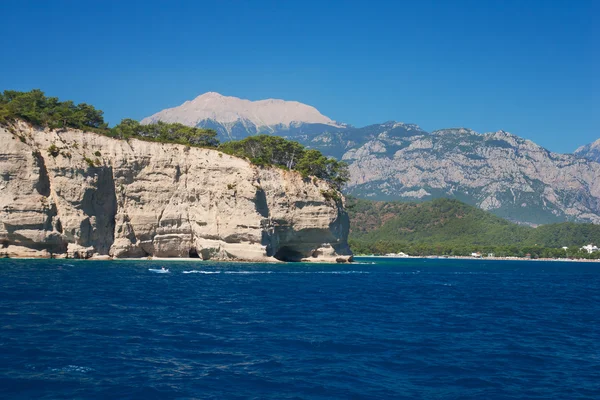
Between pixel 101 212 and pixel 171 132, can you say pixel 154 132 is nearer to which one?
pixel 171 132

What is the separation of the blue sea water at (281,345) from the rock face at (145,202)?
36048 mm

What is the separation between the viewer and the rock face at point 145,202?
75125 millimetres

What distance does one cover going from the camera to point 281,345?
23906 millimetres

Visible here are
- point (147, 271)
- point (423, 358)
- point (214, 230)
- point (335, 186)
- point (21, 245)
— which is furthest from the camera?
point (335, 186)

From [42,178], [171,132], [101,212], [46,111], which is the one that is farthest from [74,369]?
[171,132]

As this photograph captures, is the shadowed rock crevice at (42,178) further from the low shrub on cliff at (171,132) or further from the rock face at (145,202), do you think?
the low shrub on cliff at (171,132)

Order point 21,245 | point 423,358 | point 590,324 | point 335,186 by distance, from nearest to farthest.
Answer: point 423,358
point 590,324
point 21,245
point 335,186

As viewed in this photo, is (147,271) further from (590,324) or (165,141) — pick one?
(590,324)

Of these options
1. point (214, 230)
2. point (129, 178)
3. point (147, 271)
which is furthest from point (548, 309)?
point (129, 178)

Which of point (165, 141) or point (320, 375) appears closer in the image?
point (320, 375)

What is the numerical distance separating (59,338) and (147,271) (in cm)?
3854

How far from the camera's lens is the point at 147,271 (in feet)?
200

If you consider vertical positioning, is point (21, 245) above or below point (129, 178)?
below

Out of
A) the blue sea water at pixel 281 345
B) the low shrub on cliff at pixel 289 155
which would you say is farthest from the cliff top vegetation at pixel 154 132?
the blue sea water at pixel 281 345
